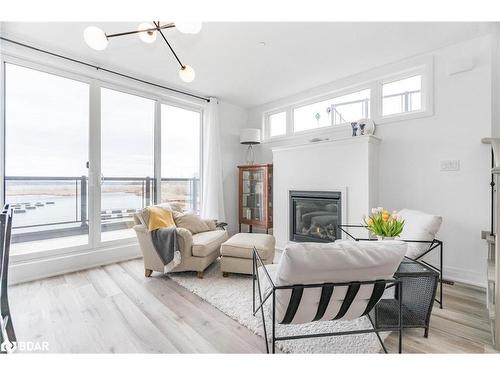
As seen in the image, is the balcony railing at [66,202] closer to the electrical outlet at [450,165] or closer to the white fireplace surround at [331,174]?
the white fireplace surround at [331,174]

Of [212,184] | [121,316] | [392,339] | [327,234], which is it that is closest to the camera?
[392,339]

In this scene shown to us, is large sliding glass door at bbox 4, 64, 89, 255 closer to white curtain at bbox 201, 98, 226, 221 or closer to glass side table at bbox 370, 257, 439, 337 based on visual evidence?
white curtain at bbox 201, 98, 226, 221

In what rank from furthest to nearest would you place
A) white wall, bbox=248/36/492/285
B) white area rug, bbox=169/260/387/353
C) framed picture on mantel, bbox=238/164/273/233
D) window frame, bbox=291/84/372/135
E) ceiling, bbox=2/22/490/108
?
framed picture on mantel, bbox=238/164/273/233 → window frame, bbox=291/84/372/135 → white wall, bbox=248/36/492/285 → ceiling, bbox=2/22/490/108 → white area rug, bbox=169/260/387/353

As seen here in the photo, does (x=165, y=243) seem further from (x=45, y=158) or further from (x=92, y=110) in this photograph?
(x=92, y=110)

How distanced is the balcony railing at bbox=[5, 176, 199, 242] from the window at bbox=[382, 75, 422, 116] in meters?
3.42

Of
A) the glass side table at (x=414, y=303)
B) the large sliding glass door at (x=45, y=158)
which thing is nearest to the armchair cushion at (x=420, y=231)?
the glass side table at (x=414, y=303)

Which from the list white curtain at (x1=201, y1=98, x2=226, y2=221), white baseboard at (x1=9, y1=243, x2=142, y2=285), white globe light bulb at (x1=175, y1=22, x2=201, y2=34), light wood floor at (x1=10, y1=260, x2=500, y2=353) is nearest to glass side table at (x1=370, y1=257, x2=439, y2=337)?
light wood floor at (x1=10, y1=260, x2=500, y2=353)

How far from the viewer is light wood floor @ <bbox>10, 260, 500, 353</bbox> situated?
1564 mm

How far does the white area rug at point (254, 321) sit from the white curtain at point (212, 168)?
1542mm

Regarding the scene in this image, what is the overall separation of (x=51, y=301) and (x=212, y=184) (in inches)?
101

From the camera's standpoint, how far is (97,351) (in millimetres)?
1517
